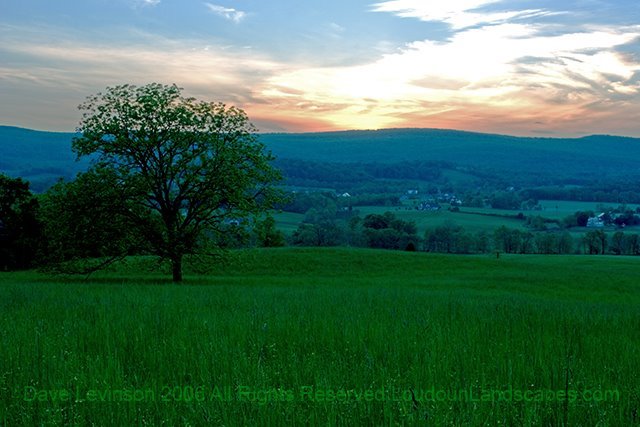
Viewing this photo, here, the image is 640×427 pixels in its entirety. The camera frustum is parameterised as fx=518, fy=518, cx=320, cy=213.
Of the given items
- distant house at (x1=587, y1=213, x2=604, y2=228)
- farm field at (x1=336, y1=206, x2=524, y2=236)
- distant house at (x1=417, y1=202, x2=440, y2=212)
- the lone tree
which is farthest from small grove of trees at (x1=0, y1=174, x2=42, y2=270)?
distant house at (x1=587, y1=213, x2=604, y2=228)

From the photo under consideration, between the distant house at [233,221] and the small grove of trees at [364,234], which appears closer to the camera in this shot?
the distant house at [233,221]

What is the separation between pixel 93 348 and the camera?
6.94 meters

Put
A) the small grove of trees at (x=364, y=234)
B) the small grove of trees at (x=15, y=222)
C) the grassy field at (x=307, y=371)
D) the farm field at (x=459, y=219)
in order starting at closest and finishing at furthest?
1. the grassy field at (x=307, y=371)
2. the small grove of trees at (x=15, y=222)
3. the small grove of trees at (x=364, y=234)
4. the farm field at (x=459, y=219)

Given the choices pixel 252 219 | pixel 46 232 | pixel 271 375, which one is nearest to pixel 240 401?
pixel 271 375

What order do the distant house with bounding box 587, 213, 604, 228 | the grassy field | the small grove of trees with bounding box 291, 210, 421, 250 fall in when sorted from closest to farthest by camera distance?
the grassy field
the small grove of trees with bounding box 291, 210, 421, 250
the distant house with bounding box 587, 213, 604, 228

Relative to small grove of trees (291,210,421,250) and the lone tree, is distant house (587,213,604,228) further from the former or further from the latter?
the lone tree

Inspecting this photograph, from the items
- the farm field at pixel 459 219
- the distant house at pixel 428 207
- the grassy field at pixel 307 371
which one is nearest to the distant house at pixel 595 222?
the farm field at pixel 459 219

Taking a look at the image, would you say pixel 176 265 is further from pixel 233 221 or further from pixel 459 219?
pixel 459 219

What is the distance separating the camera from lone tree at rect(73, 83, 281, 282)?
91.6 ft

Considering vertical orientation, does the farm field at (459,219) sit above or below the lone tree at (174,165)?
below

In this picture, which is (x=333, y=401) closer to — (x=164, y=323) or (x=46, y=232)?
(x=164, y=323)

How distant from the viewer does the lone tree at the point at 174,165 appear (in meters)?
27.9

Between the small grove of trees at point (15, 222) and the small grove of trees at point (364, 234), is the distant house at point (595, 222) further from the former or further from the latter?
the small grove of trees at point (15, 222)

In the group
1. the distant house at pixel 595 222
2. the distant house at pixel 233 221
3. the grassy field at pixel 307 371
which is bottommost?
the distant house at pixel 595 222
